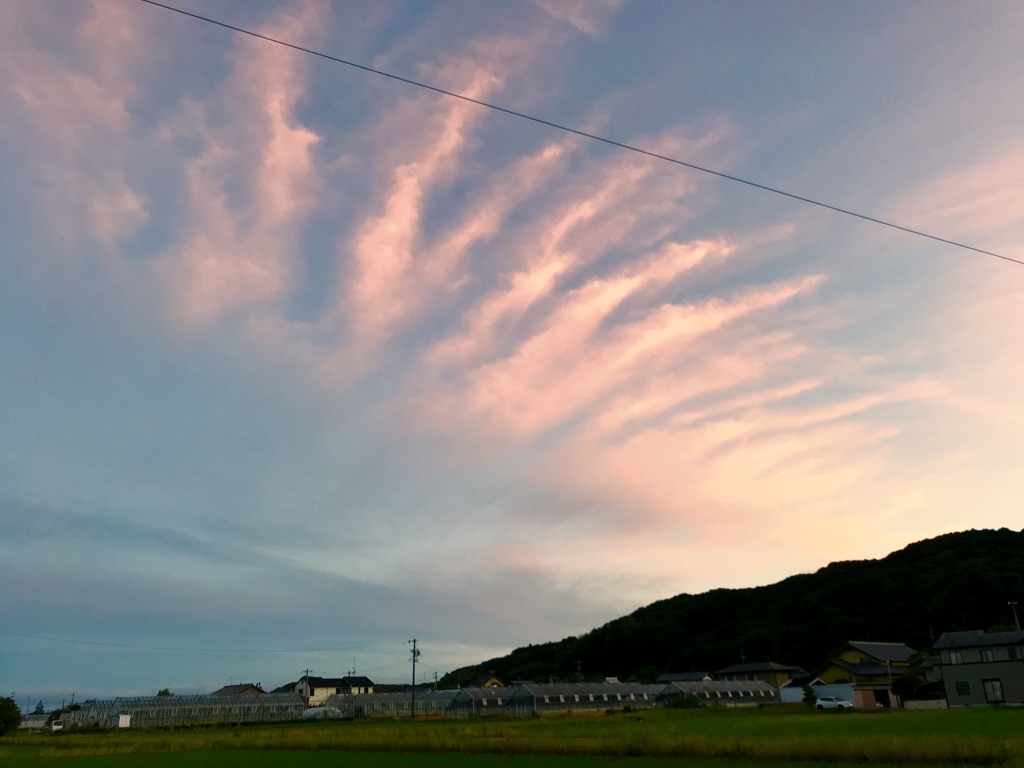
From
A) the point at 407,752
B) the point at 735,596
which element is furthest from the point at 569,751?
the point at 735,596

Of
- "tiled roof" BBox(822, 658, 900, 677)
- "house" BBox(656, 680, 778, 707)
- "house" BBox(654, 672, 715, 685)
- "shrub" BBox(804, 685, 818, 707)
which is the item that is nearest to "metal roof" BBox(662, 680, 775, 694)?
"house" BBox(656, 680, 778, 707)

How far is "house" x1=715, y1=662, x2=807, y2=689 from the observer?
96500 millimetres

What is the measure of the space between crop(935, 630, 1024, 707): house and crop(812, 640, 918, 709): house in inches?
394

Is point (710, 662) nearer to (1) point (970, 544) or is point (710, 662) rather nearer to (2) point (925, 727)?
(1) point (970, 544)

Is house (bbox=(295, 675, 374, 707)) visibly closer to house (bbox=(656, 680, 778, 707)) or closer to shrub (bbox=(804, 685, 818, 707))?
house (bbox=(656, 680, 778, 707))

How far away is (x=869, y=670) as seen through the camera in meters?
72.9

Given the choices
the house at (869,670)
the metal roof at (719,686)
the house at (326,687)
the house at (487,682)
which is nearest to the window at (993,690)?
the house at (869,670)

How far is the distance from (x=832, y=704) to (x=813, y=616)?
200ft

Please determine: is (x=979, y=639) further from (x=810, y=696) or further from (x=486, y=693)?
(x=486, y=693)

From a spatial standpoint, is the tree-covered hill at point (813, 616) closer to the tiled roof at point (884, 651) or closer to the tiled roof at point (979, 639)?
the tiled roof at point (884, 651)

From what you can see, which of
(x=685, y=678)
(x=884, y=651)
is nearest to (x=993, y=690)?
(x=884, y=651)

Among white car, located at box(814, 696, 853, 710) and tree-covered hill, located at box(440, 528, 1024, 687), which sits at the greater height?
tree-covered hill, located at box(440, 528, 1024, 687)

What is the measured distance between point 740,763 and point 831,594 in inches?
4313

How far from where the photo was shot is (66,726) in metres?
73.8
